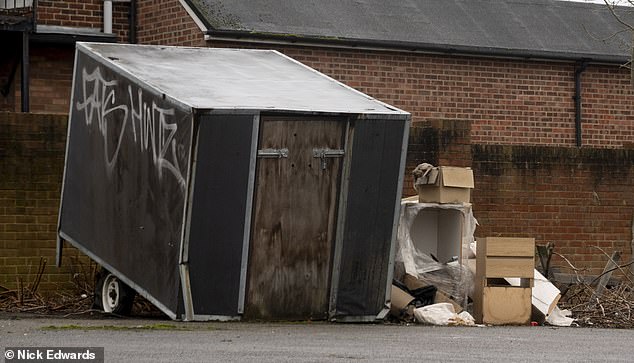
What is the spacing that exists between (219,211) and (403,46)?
9092 millimetres

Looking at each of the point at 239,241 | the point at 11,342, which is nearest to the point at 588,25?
the point at 239,241

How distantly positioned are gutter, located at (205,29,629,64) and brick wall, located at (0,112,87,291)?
4.62 metres

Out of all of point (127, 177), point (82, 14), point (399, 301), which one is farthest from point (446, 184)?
point (82, 14)

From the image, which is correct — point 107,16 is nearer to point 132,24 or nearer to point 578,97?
point 132,24

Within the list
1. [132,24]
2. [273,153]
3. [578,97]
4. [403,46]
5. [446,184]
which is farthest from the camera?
[578,97]

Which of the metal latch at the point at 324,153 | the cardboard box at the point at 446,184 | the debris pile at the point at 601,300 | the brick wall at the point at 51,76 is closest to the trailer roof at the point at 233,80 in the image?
the metal latch at the point at 324,153

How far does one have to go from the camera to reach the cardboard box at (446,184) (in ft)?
49.3

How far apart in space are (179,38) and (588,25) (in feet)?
26.6

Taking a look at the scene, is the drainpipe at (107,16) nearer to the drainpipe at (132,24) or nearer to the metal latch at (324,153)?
the drainpipe at (132,24)

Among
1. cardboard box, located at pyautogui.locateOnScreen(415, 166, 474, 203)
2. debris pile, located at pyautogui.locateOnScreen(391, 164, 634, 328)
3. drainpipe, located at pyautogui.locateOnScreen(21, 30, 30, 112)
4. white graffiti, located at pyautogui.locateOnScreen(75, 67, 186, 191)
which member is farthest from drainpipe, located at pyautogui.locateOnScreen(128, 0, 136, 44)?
cardboard box, located at pyautogui.locateOnScreen(415, 166, 474, 203)

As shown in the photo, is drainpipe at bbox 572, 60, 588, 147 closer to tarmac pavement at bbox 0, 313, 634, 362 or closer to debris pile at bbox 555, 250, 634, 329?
debris pile at bbox 555, 250, 634, 329

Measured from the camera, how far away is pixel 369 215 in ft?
44.6

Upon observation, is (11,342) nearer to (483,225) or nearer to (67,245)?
(67,245)

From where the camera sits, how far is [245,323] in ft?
42.5
